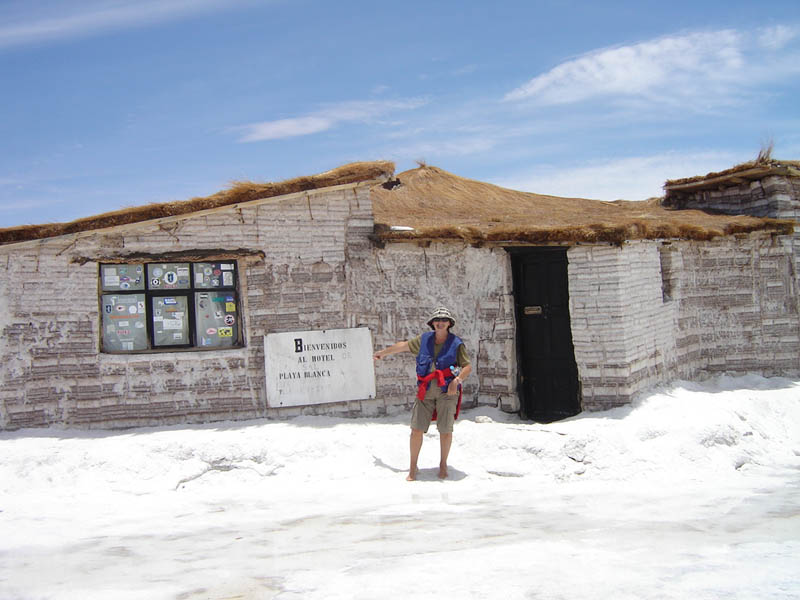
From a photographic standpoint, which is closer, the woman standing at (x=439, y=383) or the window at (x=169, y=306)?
the woman standing at (x=439, y=383)

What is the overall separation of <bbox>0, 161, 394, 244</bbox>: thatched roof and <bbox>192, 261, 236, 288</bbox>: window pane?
0.68m

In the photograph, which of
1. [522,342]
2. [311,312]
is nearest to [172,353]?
[311,312]

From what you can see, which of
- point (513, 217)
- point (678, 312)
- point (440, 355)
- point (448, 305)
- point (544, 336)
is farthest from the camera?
point (513, 217)

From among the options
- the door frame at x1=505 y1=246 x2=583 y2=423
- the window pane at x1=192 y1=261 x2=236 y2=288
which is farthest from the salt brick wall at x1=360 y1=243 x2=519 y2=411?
the window pane at x1=192 y1=261 x2=236 y2=288

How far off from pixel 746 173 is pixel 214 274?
827 centimetres

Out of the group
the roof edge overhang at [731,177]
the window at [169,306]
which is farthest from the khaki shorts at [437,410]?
the roof edge overhang at [731,177]

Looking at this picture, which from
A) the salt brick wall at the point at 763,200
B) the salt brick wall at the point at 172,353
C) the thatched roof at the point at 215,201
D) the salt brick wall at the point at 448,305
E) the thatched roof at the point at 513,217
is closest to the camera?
the salt brick wall at the point at 172,353

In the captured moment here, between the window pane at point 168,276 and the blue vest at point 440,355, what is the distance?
3.13 metres

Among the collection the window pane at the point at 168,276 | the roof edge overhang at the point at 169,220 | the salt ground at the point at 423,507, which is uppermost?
the roof edge overhang at the point at 169,220

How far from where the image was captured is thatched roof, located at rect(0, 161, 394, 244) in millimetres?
7902

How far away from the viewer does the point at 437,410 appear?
6.86 meters

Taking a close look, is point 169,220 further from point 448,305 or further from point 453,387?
point 453,387

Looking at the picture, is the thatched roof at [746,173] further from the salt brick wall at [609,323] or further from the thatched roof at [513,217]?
the salt brick wall at [609,323]

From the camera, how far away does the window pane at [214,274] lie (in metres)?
8.24
